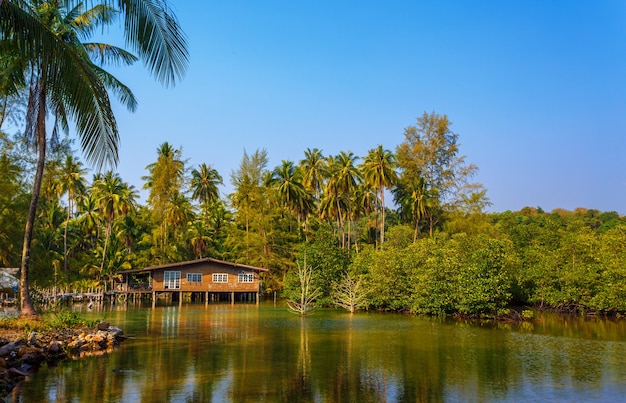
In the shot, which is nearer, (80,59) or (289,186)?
(80,59)

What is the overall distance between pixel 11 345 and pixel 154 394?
17.8 ft

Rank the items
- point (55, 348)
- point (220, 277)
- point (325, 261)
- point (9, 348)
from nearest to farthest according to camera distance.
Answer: point (9, 348) → point (55, 348) → point (325, 261) → point (220, 277)

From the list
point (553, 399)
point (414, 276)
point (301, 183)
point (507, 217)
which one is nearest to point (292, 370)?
point (553, 399)

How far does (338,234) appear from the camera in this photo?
54.6 m

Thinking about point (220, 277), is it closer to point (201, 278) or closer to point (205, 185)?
point (201, 278)

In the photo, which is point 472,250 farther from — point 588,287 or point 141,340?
point 141,340

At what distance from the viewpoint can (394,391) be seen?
12008mm

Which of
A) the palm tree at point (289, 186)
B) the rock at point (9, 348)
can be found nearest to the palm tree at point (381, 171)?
the palm tree at point (289, 186)

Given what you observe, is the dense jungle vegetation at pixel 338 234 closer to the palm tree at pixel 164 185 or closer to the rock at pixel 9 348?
the palm tree at pixel 164 185

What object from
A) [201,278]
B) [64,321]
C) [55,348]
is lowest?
[55,348]

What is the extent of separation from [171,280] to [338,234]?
18.1 m

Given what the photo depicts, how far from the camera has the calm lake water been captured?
38.5 ft

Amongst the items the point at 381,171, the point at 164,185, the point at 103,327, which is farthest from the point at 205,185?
the point at 103,327

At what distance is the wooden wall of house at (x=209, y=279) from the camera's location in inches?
1751
